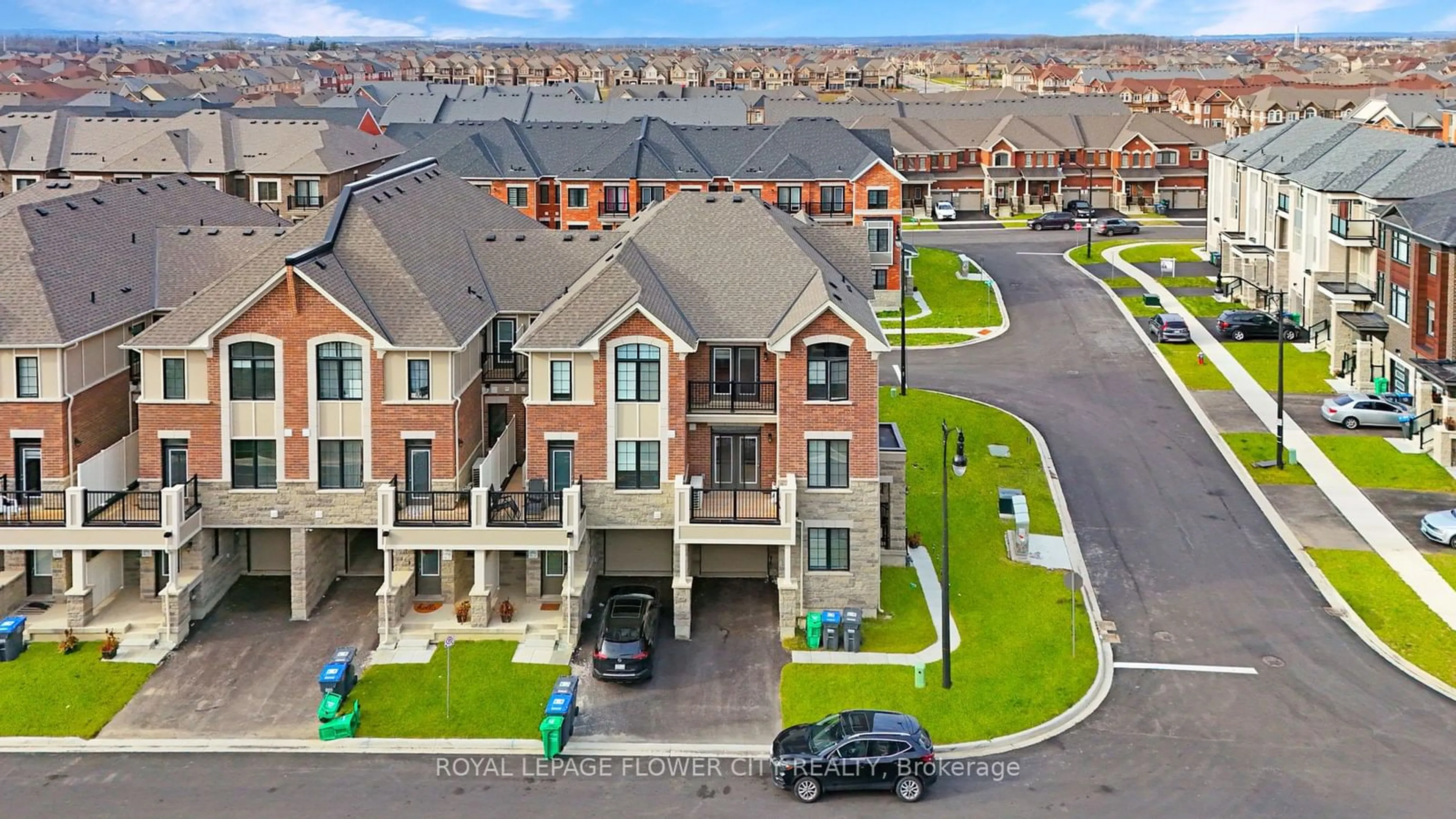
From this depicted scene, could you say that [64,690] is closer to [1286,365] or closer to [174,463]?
[174,463]

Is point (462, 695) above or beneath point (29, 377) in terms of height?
beneath

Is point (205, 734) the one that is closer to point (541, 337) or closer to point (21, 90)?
point (541, 337)

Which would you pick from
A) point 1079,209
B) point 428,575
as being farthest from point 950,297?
point 428,575

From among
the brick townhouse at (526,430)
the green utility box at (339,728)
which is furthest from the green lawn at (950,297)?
the green utility box at (339,728)

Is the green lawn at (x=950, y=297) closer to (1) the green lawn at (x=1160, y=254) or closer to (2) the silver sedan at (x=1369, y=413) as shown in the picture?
(1) the green lawn at (x=1160, y=254)

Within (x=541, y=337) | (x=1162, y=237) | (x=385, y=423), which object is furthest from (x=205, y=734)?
(x=1162, y=237)
